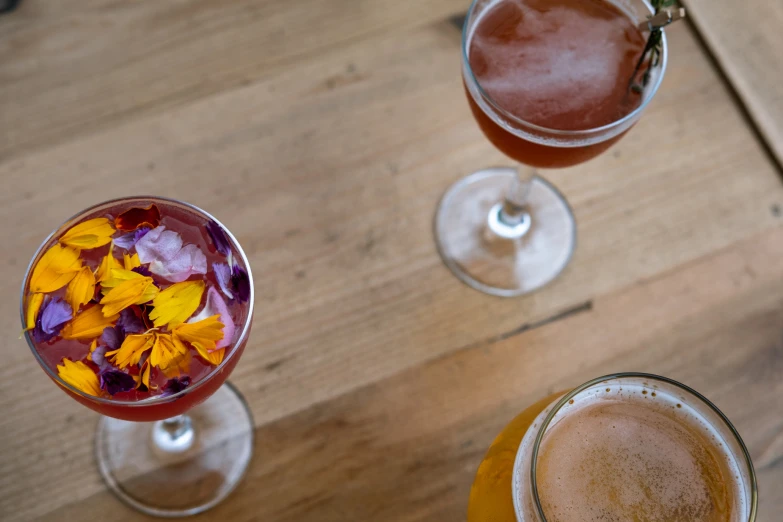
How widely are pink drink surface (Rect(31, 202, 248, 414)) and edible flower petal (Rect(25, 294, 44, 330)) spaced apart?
0.5 inches

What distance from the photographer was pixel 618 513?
673mm

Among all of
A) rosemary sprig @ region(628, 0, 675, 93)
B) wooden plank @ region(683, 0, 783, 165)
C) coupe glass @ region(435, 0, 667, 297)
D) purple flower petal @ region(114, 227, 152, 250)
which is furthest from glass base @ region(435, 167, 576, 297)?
purple flower petal @ region(114, 227, 152, 250)

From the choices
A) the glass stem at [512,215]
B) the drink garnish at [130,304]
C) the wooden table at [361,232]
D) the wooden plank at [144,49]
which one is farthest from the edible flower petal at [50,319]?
the glass stem at [512,215]

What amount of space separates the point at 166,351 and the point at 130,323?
5 cm

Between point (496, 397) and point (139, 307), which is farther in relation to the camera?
point (496, 397)

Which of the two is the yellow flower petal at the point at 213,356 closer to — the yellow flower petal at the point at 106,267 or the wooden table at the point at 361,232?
the yellow flower petal at the point at 106,267

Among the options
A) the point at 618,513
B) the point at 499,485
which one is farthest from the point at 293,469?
the point at 618,513

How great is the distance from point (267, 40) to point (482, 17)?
0.38m

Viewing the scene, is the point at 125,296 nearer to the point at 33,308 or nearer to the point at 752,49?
→ the point at 33,308

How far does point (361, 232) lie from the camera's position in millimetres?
1037

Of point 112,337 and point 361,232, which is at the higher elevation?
point 112,337

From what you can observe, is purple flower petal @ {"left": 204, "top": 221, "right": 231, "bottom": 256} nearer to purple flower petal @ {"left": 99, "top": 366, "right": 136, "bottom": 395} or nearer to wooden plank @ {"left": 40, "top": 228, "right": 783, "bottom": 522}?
purple flower petal @ {"left": 99, "top": 366, "right": 136, "bottom": 395}

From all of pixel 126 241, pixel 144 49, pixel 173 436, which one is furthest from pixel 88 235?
pixel 144 49

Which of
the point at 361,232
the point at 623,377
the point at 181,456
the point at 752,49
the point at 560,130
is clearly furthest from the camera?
the point at 752,49
